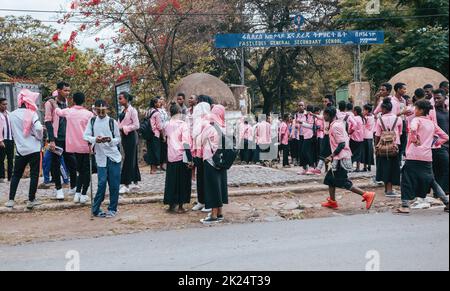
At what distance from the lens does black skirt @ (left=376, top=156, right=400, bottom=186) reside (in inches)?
378

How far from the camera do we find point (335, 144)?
8820mm

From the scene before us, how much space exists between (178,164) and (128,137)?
160 centimetres

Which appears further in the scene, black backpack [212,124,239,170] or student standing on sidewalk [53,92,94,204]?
student standing on sidewalk [53,92,94,204]

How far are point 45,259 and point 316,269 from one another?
314 centimetres

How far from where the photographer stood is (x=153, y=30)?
1948 centimetres

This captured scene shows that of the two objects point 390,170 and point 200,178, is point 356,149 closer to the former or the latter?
point 390,170

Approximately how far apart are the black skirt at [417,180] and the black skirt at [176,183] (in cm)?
359

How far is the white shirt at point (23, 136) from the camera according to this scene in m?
8.63

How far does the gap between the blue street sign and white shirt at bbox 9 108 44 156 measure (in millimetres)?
10648

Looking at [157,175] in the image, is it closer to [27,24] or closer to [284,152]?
[284,152]

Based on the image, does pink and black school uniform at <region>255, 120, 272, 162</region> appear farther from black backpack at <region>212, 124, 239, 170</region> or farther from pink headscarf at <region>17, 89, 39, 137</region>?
pink headscarf at <region>17, 89, 39, 137</region>

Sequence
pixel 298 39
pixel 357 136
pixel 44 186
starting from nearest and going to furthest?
pixel 44 186, pixel 357 136, pixel 298 39

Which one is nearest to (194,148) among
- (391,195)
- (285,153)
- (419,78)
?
(391,195)

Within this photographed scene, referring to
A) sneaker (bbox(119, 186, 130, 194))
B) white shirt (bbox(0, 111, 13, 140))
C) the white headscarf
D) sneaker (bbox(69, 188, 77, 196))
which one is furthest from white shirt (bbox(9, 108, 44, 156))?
white shirt (bbox(0, 111, 13, 140))
